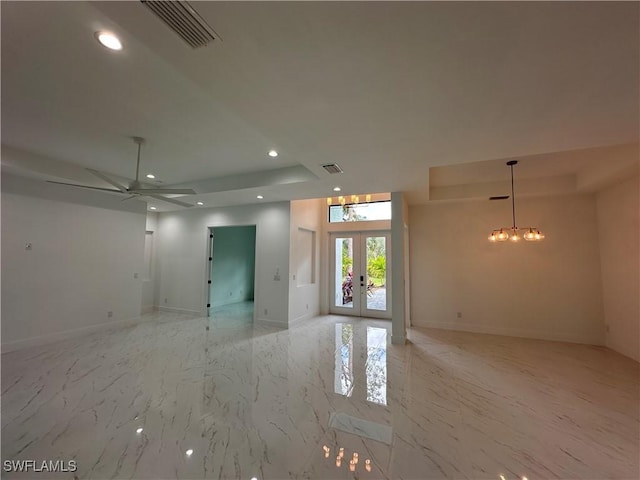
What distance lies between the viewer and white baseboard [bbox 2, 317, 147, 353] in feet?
13.5

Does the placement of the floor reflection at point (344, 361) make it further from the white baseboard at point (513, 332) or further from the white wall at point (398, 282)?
the white baseboard at point (513, 332)

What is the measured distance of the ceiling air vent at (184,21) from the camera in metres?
1.32

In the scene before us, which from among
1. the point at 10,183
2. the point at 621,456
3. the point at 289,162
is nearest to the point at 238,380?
the point at 289,162

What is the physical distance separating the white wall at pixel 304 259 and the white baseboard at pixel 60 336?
3.69m

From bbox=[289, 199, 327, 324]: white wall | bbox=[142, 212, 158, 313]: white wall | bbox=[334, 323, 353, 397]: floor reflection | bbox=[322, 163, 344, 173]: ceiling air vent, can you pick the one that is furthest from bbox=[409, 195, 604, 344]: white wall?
bbox=[142, 212, 158, 313]: white wall

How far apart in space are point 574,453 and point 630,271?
368 cm

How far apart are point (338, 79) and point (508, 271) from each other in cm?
541

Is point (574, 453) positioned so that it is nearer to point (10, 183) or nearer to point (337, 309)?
point (337, 309)

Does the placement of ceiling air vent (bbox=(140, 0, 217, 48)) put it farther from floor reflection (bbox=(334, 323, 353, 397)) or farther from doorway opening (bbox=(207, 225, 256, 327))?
doorway opening (bbox=(207, 225, 256, 327))

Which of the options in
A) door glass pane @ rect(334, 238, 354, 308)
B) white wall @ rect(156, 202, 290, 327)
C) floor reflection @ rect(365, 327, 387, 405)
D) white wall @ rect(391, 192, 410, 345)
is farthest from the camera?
door glass pane @ rect(334, 238, 354, 308)

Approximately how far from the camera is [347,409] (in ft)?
8.61

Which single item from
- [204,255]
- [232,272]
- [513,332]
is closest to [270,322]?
[204,255]

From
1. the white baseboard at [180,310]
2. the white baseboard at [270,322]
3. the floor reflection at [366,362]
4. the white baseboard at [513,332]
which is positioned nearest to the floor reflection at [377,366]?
the floor reflection at [366,362]

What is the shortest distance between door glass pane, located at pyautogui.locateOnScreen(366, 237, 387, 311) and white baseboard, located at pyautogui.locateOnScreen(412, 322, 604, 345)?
1014mm
